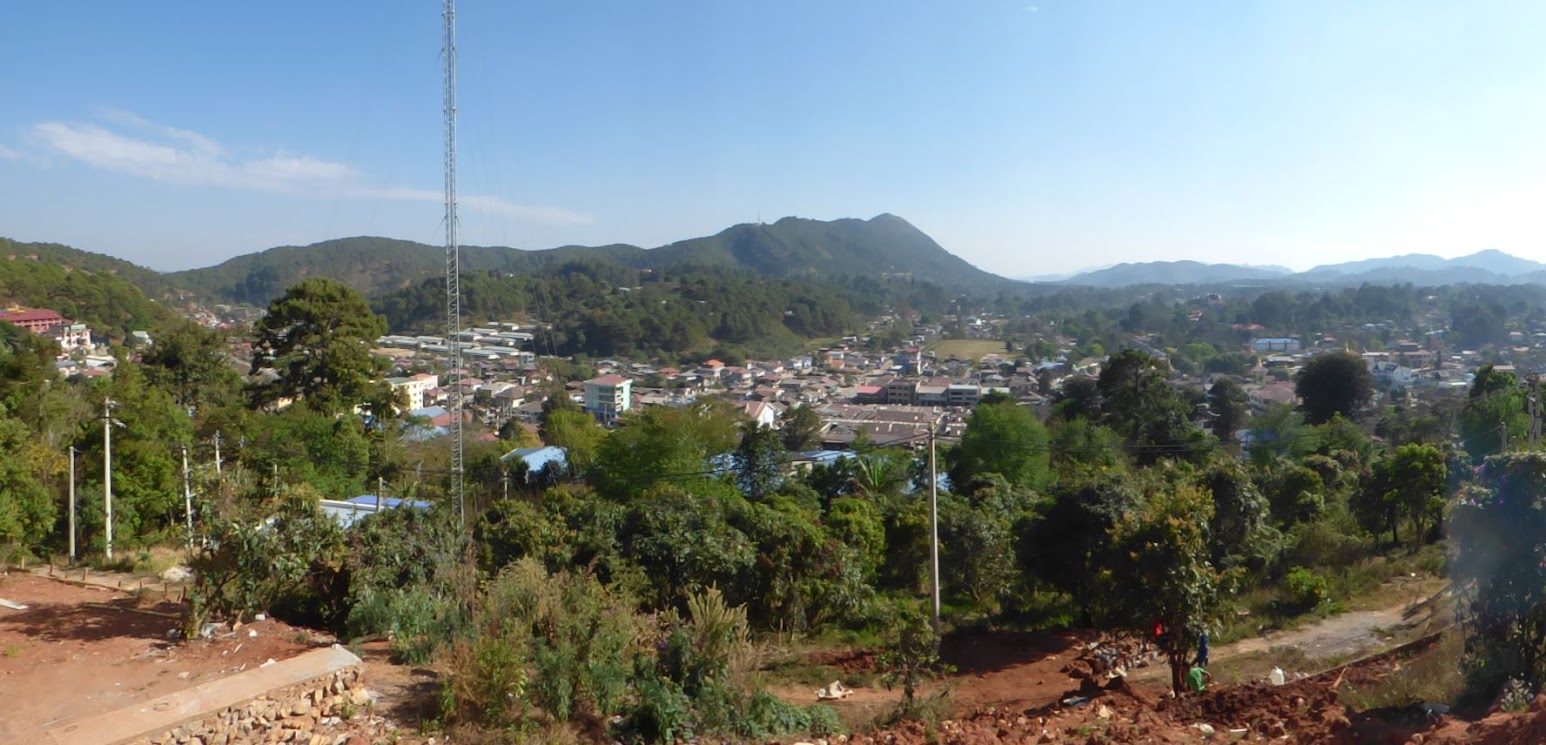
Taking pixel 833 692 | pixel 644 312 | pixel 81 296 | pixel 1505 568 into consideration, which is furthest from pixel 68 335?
pixel 1505 568

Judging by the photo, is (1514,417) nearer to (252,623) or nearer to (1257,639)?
(1257,639)

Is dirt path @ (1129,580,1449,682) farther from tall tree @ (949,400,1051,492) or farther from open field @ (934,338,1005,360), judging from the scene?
open field @ (934,338,1005,360)

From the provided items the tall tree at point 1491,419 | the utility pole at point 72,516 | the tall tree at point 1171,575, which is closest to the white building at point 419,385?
the utility pole at point 72,516

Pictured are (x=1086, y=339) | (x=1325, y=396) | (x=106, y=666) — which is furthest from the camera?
(x=1086, y=339)

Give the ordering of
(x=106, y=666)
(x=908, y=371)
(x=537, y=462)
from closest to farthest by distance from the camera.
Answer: (x=106, y=666) < (x=537, y=462) < (x=908, y=371)

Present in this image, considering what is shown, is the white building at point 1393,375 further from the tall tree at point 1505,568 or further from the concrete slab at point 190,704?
the concrete slab at point 190,704

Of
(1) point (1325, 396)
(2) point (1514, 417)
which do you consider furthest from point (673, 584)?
(1) point (1325, 396)

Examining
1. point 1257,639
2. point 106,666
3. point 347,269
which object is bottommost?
point 1257,639

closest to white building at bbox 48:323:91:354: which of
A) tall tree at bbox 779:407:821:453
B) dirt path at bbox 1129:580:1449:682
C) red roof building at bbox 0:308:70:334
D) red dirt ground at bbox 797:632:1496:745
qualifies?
red roof building at bbox 0:308:70:334
